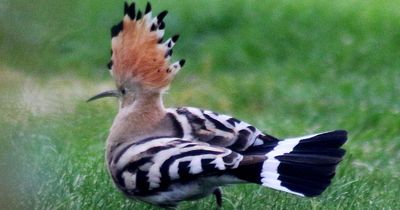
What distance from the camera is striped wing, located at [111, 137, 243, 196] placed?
15.1 ft

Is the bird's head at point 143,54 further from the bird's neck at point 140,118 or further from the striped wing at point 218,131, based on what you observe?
the striped wing at point 218,131

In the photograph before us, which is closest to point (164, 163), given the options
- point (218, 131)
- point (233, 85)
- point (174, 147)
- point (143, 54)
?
point (174, 147)

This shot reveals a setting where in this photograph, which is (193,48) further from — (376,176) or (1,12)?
(1,12)

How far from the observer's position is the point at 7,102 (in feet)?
15.5

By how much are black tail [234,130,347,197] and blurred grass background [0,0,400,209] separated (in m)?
0.44

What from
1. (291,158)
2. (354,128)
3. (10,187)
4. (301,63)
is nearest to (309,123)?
(354,128)

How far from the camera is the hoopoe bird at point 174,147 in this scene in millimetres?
4637

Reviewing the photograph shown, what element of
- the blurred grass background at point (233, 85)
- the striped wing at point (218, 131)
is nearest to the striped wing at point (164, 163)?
the striped wing at point (218, 131)

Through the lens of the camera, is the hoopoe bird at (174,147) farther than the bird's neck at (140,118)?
No

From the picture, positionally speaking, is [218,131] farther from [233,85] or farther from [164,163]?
[233,85]

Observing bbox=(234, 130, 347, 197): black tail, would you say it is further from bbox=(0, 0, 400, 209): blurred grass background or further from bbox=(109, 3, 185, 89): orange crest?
bbox=(109, 3, 185, 89): orange crest

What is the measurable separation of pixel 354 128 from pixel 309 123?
1.06 ft

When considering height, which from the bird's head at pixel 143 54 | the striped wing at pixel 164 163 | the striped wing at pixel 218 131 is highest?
the bird's head at pixel 143 54

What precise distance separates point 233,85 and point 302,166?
330 centimetres
